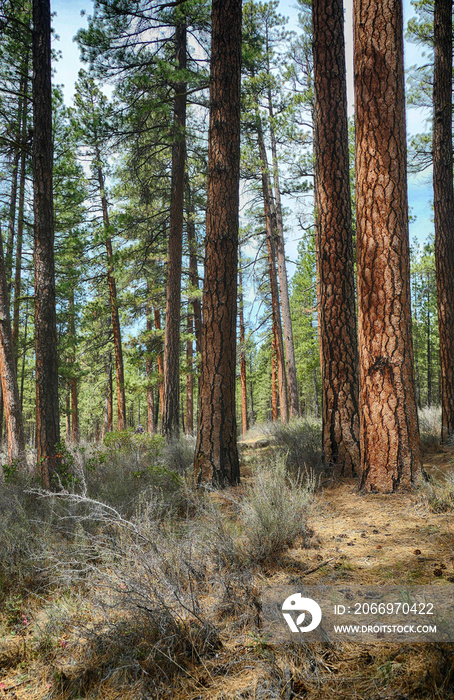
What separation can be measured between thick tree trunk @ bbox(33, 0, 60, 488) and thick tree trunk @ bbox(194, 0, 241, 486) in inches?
96.7

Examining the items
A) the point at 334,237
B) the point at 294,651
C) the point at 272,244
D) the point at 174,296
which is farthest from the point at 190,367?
the point at 294,651

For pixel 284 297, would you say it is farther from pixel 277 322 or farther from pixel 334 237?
pixel 334 237

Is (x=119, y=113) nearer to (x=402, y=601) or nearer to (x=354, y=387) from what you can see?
(x=354, y=387)

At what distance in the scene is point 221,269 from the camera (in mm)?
5688

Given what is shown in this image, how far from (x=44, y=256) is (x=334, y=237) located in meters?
4.43

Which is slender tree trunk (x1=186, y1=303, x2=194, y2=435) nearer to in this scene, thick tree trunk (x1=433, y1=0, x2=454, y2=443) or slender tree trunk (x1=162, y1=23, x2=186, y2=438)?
slender tree trunk (x1=162, y1=23, x2=186, y2=438)

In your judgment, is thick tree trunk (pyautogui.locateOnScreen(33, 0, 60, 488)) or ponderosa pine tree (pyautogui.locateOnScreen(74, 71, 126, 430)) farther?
ponderosa pine tree (pyautogui.locateOnScreen(74, 71, 126, 430))

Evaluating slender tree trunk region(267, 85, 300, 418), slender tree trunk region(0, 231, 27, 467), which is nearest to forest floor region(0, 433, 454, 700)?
slender tree trunk region(0, 231, 27, 467)

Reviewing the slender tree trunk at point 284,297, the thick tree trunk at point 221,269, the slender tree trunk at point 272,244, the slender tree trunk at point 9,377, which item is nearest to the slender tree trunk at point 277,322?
the slender tree trunk at point 272,244

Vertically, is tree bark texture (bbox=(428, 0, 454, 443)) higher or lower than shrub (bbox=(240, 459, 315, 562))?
higher

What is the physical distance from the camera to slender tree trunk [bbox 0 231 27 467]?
8039mm

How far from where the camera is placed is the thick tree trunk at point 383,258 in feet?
13.6

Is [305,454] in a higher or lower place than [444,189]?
lower

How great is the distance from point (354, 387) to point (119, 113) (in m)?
7.26
